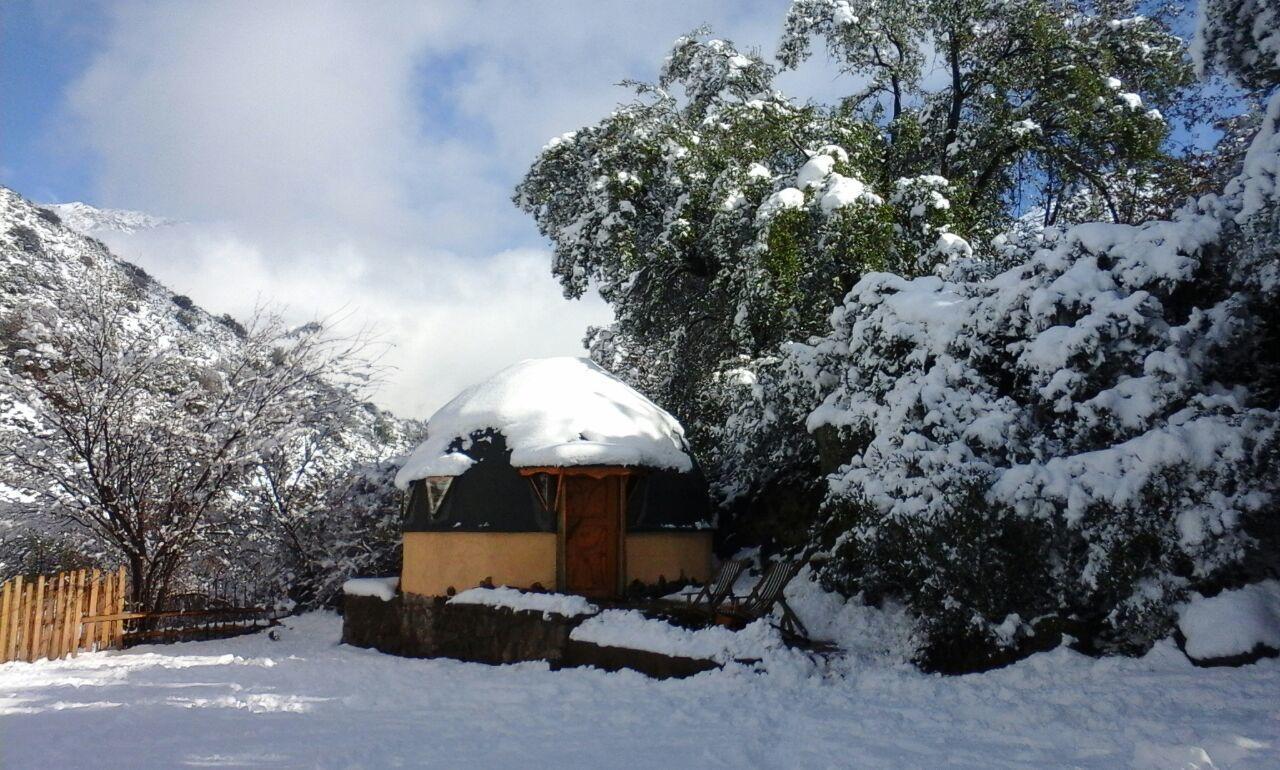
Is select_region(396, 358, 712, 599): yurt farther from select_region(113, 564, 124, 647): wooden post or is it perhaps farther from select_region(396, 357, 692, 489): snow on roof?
select_region(113, 564, 124, 647): wooden post

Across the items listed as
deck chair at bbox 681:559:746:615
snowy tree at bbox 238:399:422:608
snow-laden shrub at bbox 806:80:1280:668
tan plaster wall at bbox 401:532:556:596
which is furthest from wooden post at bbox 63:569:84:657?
snow-laden shrub at bbox 806:80:1280:668

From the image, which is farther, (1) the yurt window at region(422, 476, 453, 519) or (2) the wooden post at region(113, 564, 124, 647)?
(2) the wooden post at region(113, 564, 124, 647)

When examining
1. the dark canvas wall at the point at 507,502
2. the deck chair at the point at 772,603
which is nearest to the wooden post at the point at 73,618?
the dark canvas wall at the point at 507,502

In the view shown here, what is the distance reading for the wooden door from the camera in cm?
1355

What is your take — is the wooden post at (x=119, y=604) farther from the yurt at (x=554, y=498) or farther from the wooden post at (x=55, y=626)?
the yurt at (x=554, y=498)

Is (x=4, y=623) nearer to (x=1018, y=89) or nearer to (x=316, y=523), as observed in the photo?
(x=316, y=523)

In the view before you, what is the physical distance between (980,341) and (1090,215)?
1013 centimetres

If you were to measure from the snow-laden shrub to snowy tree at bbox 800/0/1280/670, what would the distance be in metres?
0.02

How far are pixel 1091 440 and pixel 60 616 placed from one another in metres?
15.1

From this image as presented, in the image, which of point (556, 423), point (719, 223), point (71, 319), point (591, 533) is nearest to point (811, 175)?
point (719, 223)

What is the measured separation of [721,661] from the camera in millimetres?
9125

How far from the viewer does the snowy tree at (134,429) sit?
16203 millimetres

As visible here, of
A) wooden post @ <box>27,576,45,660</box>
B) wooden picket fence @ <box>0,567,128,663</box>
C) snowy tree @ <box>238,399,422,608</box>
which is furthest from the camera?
snowy tree @ <box>238,399,422,608</box>

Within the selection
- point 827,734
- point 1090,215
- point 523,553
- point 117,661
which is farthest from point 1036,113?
point 117,661
